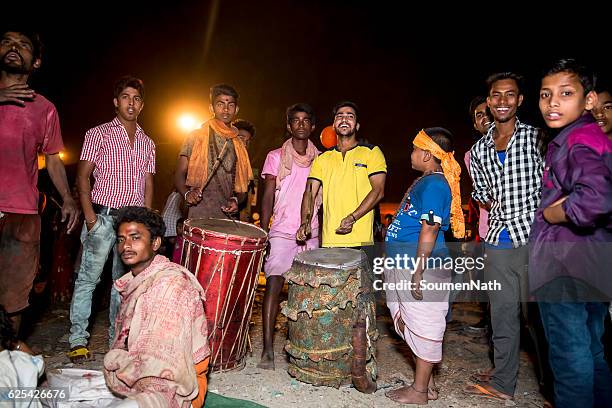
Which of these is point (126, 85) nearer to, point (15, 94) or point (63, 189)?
point (15, 94)

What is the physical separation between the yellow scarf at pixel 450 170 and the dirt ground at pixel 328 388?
4.63 feet

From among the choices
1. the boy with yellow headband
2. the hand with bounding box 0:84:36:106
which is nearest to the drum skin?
the boy with yellow headband

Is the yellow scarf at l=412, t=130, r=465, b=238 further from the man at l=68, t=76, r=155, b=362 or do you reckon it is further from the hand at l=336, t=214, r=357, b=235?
the man at l=68, t=76, r=155, b=362

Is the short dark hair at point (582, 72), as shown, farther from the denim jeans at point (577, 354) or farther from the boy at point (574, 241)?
the denim jeans at point (577, 354)

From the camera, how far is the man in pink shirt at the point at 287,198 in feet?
14.0

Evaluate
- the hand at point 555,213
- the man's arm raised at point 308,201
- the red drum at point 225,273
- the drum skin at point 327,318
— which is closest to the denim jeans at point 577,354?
the hand at point 555,213

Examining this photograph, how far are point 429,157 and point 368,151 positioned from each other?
0.68 metres

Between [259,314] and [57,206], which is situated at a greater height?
[57,206]

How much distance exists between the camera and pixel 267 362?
13.4 feet

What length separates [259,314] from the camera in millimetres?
6211

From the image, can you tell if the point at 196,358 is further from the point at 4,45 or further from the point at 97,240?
the point at 4,45

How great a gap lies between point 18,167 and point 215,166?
5.59 ft

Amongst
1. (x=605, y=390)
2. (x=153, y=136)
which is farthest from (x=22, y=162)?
(x=153, y=136)

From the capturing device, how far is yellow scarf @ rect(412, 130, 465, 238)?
3.56 meters
